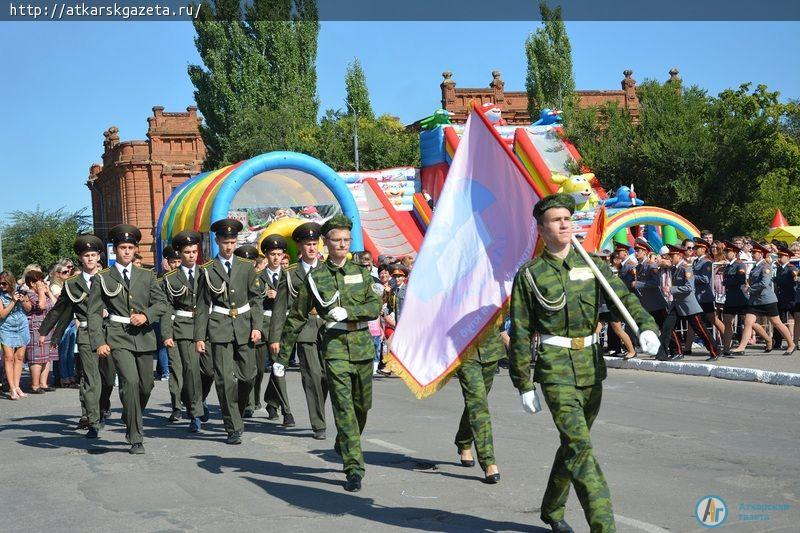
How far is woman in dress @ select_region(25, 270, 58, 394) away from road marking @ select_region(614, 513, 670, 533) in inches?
455

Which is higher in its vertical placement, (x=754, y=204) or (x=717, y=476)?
(x=754, y=204)

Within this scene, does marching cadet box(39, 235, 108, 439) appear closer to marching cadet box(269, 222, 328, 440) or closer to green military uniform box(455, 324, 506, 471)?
marching cadet box(269, 222, 328, 440)

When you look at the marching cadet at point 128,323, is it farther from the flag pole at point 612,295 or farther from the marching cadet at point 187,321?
the flag pole at point 612,295

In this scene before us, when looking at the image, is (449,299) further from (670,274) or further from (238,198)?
(238,198)

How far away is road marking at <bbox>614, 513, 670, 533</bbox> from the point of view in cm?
606

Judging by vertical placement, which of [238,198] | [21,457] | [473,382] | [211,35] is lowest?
[21,457]

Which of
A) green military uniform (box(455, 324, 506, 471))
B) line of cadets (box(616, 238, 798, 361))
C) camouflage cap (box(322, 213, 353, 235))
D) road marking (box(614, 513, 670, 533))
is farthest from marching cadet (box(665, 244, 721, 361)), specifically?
road marking (box(614, 513, 670, 533))

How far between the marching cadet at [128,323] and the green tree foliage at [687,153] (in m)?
26.3

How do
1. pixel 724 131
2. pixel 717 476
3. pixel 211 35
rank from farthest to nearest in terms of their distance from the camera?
1. pixel 211 35
2. pixel 724 131
3. pixel 717 476

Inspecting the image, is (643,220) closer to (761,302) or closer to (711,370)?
(761,302)

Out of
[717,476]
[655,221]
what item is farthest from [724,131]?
[717,476]

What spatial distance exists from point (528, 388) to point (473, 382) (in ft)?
6.25

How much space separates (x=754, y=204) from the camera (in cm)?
3631

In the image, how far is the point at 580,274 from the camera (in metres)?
6.07
